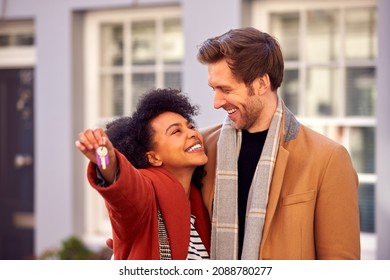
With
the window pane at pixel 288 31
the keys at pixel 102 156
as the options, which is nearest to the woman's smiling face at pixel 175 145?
the keys at pixel 102 156

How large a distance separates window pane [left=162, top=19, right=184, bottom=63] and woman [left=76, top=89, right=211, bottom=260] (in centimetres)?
347

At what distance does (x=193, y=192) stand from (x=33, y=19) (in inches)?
166

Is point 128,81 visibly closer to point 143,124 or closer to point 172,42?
point 172,42

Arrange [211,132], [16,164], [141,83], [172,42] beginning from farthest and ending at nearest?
[16,164]
[141,83]
[172,42]
[211,132]

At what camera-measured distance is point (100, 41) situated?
6211mm

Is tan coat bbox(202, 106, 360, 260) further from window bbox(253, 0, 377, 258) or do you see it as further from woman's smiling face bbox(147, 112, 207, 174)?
window bbox(253, 0, 377, 258)

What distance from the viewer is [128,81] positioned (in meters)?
6.17

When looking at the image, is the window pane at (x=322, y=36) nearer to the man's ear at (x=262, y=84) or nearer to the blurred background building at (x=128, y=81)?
the blurred background building at (x=128, y=81)

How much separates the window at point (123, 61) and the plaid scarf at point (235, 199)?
357 cm

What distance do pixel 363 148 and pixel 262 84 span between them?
3078 mm

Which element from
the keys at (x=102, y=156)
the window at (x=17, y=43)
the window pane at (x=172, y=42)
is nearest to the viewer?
the keys at (x=102, y=156)

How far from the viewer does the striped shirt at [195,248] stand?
235 cm

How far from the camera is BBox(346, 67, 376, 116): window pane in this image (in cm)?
527

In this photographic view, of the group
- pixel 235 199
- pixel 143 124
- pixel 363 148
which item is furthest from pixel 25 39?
pixel 235 199
